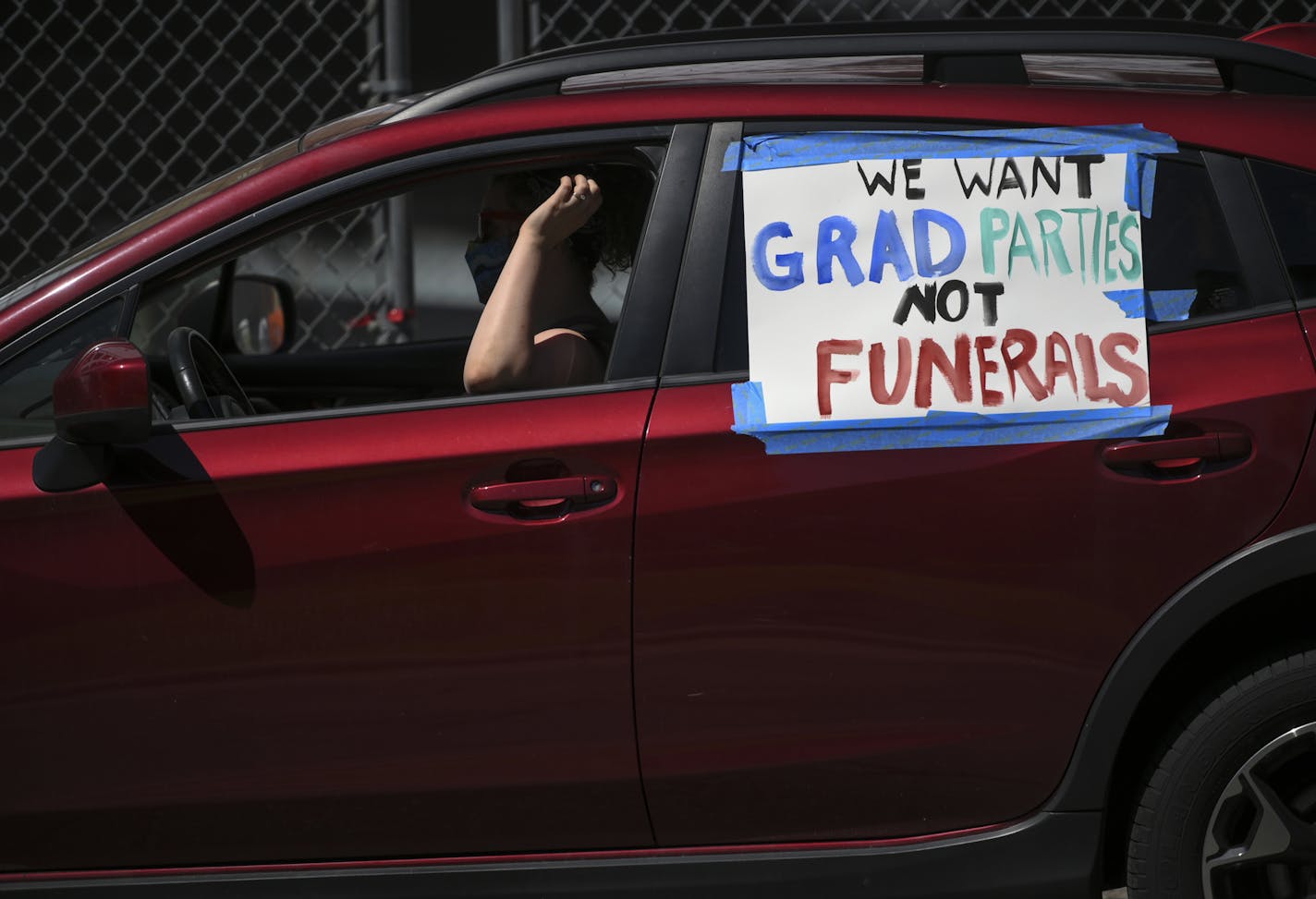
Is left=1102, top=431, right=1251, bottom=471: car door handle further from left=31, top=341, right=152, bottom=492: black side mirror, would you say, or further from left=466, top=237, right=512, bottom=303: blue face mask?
left=31, top=341, right=152, bottom=492: black side mirror

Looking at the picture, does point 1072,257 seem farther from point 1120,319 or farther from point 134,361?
point 134,361

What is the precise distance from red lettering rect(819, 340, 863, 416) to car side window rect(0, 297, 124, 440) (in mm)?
1110

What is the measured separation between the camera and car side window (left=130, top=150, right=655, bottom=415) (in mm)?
2689

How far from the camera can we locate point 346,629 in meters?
2.32

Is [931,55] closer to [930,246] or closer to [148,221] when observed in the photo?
[930,246]

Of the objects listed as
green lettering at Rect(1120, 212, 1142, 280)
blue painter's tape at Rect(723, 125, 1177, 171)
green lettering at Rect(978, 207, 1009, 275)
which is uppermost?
blue painter's tape at Rect(723, 125, 1177, 171)

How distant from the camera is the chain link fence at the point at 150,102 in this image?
708cm

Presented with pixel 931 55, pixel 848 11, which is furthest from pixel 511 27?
pixel 931 55

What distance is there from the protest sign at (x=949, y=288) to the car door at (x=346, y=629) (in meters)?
0.20

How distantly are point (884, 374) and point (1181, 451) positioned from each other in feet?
1.49

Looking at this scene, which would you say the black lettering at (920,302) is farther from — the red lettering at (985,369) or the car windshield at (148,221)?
the car windshield at (148,221)

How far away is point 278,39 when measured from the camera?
713cm

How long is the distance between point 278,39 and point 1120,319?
567cm

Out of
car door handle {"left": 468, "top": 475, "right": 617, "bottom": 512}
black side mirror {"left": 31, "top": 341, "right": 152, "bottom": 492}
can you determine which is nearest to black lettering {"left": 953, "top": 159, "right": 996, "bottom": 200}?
car door handle {"left": 468, "top": 475, "right": 617, "bottom": 512}
